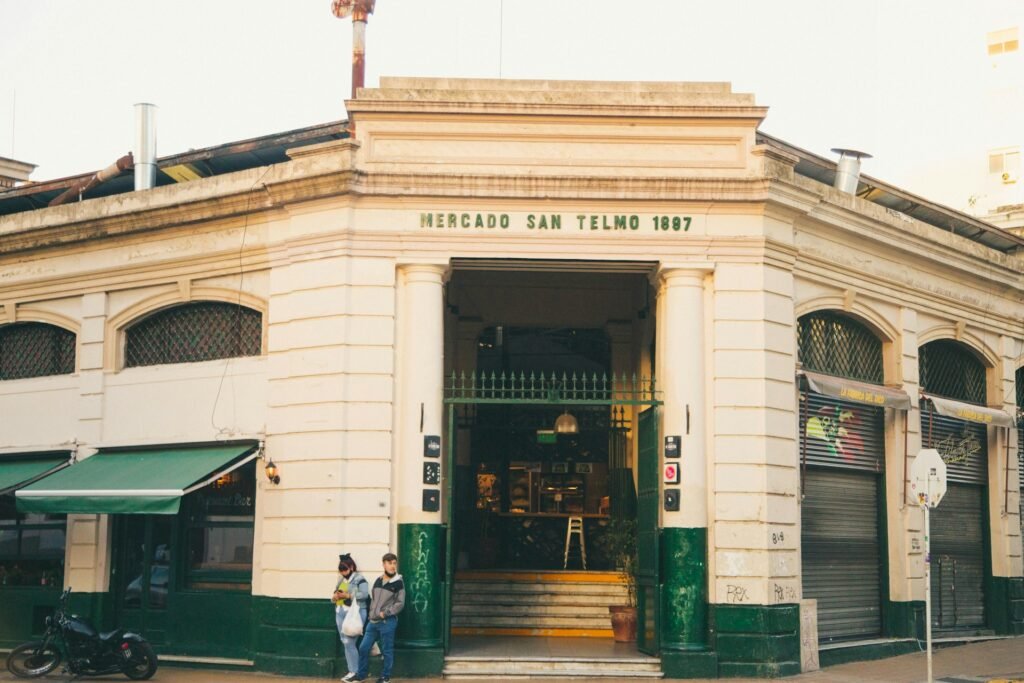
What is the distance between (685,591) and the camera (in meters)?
15.6

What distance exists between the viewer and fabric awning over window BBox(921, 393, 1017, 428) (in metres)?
19.4

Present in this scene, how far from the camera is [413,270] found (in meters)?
16.2

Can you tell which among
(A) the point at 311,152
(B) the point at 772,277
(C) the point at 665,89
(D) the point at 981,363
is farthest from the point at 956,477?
(A) the point at 311,152

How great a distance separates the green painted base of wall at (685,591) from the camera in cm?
1552

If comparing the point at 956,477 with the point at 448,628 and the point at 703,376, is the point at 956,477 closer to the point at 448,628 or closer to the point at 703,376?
the point at 703,376

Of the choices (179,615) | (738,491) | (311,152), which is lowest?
(179,615)

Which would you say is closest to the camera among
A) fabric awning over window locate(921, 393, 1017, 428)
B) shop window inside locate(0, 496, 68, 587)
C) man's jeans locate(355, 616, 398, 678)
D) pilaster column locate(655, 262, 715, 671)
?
man's jeans locate(355, 616, 398, 678)

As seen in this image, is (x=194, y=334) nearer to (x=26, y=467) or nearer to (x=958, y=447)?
(x=26, y=467)

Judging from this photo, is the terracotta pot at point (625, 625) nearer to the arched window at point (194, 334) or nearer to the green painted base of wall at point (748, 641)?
the green painted base of wall at point (748, 641)

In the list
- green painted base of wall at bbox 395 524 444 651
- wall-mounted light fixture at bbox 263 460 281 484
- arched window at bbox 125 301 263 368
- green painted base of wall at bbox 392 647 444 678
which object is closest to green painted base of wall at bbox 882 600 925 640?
green painted base of wall at bbox 395 524 444 651

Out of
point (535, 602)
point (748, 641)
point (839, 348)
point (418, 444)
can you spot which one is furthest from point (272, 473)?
point (839, 348)

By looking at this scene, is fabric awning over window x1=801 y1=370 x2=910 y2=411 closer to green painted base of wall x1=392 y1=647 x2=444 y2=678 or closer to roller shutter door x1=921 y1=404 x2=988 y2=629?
roller shutter door x1=921 y1=404 x2=988 y2=629

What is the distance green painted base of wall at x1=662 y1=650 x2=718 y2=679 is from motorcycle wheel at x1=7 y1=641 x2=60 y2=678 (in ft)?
25.9

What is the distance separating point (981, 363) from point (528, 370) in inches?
313
